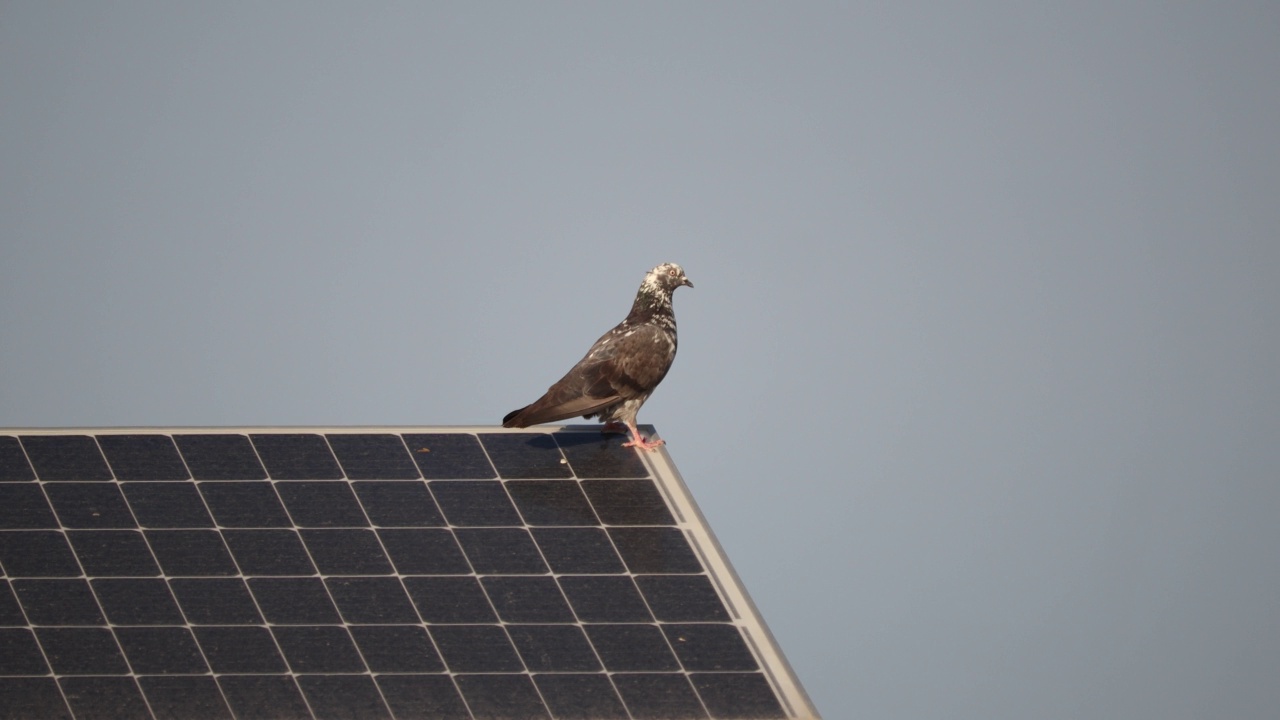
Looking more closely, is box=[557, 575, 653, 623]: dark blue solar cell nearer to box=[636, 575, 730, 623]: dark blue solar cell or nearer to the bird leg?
box=[636, 575, 730, 623]: dark blue solar cell

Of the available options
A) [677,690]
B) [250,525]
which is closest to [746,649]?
[677,690]

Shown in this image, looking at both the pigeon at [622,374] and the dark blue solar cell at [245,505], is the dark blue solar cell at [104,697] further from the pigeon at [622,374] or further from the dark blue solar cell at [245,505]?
the pigeon at [622,374]

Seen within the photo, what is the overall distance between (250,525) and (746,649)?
17.0 feet

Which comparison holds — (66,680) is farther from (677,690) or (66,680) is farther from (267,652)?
(677,690)

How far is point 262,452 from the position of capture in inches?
677

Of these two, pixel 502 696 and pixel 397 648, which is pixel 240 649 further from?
pixel 502 696

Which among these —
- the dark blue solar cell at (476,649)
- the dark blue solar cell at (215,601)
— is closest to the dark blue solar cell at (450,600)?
the dark blue solar cell at (476,649)

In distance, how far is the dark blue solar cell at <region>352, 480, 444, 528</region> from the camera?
1585 centimetres

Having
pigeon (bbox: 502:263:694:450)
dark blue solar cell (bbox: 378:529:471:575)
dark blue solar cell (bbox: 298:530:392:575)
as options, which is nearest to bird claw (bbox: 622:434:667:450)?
pigeon (bbox: 502:263:694:450)

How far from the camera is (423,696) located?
13.2 meters

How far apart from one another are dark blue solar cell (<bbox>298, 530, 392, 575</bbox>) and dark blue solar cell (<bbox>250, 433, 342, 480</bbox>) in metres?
1.21

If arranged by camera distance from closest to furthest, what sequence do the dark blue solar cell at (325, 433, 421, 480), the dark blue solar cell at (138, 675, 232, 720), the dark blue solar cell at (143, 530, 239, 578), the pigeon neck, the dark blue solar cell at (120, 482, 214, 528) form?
1. the dark blue solar cell at (138, 675, 232, 720)
2. the dark blue solar cell at (143, 530, 239, 578)
3. the dark blue solar cell at (120, 482, 214, 528)
4. the dark blue solar cell at (325, 433, 421, 480)
5. the pigeon neck

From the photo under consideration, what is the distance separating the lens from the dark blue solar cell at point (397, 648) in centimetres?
1353

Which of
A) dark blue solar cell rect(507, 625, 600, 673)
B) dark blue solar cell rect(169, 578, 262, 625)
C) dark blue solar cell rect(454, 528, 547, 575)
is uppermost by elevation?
dark blue solar cell rect(169, 578, 262, 625)
